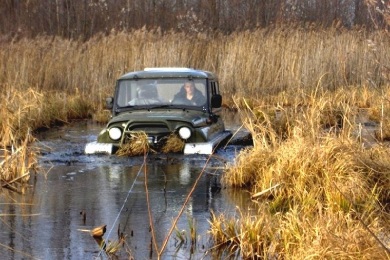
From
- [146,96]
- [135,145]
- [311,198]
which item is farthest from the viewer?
[146,96]

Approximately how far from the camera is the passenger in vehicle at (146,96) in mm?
14328

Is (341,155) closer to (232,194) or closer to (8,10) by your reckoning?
(232,194)

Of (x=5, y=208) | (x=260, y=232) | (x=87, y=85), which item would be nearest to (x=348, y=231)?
(x=260, y=232)

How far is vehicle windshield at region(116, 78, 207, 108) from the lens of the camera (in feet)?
46.9

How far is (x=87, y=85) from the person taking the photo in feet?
75.2

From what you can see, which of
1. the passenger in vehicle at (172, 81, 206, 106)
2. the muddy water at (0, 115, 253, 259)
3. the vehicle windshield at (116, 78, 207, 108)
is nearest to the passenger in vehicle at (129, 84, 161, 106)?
the vehicle windshield at (116, 78, 207, 108)

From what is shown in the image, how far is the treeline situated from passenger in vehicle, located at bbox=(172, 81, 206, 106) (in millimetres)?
16057

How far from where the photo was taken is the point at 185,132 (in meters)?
13.3

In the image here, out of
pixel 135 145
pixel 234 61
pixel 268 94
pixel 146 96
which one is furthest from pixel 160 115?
pixel 234 61

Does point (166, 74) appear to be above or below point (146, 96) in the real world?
above

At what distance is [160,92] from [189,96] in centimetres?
46

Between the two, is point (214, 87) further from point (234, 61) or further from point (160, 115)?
point (234, 61)

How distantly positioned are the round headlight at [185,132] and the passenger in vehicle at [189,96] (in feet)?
3.19

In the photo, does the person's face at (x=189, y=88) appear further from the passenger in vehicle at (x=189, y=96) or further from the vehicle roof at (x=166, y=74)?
the vehicle roof at (x=166, y=74)
